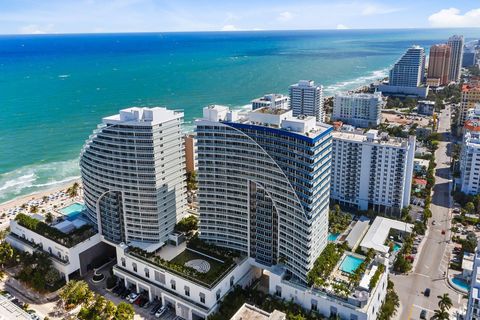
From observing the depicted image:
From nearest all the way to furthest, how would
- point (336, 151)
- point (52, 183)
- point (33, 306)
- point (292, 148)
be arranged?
point (292, 148)
point (33, 306)
point (336, 151)
point (52, 183)

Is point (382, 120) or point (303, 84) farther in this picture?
point (382, 120)

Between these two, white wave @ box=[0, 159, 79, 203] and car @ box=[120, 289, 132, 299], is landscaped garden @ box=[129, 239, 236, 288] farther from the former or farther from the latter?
white wave @ box=[0, 159, 79, 203]

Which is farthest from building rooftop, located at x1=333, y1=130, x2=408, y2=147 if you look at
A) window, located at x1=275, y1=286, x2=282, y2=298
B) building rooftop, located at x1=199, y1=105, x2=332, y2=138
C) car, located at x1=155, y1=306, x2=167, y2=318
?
car, located at x1=155, y1=306, x2=167, y2=318

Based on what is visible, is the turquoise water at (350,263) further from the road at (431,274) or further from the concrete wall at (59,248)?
the concrete wall at (59,248)

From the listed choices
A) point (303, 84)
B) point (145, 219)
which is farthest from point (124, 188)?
point (303, 84)

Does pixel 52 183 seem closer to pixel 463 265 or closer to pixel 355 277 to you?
pixel 355 277
